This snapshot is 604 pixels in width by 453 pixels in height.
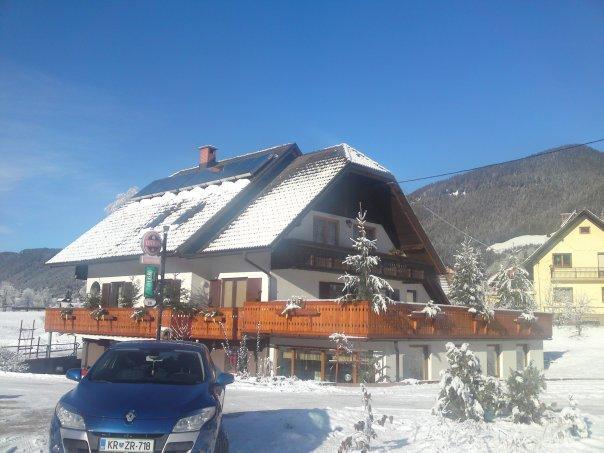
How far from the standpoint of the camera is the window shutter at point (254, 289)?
2414 cm

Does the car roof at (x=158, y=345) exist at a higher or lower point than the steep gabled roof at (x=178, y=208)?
lower

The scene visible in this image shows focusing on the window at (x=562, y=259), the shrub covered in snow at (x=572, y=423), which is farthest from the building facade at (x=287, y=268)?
the window at (x=562, y=259)

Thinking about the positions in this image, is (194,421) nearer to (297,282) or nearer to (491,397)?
(491,397)

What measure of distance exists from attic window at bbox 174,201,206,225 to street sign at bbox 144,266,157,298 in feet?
11.2

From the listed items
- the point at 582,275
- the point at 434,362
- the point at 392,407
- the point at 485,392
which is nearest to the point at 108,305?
the point at 434,362

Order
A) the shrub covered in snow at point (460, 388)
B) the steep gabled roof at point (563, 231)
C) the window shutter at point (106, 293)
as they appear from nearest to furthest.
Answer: the shrub covered in snow at point (460, 388) < the window shutter at point (106, 293) < the steep gabled roof at point (563, 231)

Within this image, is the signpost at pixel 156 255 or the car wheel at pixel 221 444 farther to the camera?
the signpost at pixel 156 255

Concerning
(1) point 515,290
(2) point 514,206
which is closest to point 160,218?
(1) point 515,290

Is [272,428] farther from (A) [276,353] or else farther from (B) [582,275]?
(B) [582,275]

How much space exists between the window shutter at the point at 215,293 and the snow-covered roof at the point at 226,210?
177 cm

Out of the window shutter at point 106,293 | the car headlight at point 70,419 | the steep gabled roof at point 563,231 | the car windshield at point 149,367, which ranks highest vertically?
the steep gabled roof at point 563,231

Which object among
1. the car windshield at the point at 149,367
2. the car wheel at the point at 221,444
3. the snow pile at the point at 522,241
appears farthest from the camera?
the snow pile at the point at 522,241

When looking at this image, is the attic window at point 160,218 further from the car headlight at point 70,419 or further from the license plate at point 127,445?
the license plate at point 127,445

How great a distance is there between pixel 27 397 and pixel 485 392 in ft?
32.6
